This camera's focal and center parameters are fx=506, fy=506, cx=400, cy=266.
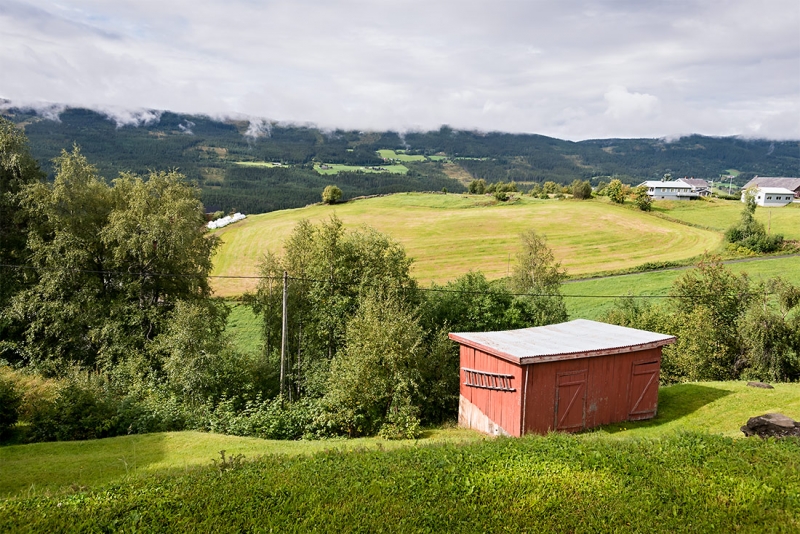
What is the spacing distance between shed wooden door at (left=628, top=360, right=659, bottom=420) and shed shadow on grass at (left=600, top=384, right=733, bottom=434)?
0.33m

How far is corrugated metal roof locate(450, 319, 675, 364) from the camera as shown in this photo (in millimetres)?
16750

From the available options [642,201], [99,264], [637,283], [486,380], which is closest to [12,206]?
[99,264]

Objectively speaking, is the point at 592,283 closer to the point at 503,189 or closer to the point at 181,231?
the point at 181,231

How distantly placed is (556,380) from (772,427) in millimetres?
6067

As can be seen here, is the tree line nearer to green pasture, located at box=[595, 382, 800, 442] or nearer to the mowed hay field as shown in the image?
green pasture, located at box=[595, 382, 800, 442]

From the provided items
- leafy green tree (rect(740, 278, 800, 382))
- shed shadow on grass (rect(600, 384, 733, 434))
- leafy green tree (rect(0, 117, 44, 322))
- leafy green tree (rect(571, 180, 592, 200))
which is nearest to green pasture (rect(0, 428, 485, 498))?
shed shadow on grass (rect(600, 384, 733, 434))

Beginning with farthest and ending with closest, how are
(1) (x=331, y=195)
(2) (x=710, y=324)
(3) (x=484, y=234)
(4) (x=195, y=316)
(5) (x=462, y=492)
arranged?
(1) (x=331, y=195) < (3) (x=484, y=234) < (2) (x=710, y=324) < (4) (x=195, y=316) < (5) (x=462, y=492)

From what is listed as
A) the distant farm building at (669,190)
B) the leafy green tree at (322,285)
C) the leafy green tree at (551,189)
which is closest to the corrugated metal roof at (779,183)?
the distant farm building at (669,190)

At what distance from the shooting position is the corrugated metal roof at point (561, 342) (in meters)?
16.8

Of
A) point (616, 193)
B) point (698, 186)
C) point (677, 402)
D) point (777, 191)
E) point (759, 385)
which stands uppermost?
point (698, 186)

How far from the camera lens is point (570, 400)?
17.2 m

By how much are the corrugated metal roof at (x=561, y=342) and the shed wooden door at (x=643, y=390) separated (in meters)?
0.81

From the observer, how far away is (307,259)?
87.5ft

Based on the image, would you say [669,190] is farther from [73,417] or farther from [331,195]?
[73,417]
